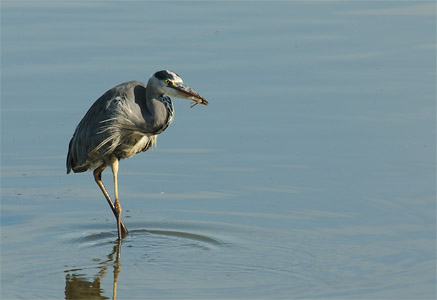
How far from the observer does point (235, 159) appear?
9.74m

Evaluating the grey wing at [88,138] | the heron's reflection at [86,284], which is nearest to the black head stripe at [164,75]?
the grey wing at [88,138]

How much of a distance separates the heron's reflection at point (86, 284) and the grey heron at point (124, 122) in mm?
855

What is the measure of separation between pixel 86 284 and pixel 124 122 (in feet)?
5.68


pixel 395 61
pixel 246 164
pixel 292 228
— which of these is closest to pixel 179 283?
pixel 292 228

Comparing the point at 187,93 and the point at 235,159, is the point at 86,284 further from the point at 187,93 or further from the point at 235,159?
the point at 235,159

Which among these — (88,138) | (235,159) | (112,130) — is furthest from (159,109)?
(235,159)

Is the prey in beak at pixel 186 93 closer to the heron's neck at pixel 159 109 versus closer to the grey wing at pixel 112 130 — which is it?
the heron's neck at pixel 159 109

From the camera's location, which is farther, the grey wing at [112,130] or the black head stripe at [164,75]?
the grey wing at [112,130]

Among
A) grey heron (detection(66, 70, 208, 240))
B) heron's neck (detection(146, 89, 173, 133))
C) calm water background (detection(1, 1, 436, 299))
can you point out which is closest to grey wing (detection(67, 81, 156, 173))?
grey heron (detection(66, 70, 208, 240))

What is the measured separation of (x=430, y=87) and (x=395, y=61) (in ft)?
3.56

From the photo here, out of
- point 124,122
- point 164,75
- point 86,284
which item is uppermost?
point 164,75

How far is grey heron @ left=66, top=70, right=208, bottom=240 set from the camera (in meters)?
8.06

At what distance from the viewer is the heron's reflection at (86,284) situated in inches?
273

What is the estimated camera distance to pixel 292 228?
822cm
